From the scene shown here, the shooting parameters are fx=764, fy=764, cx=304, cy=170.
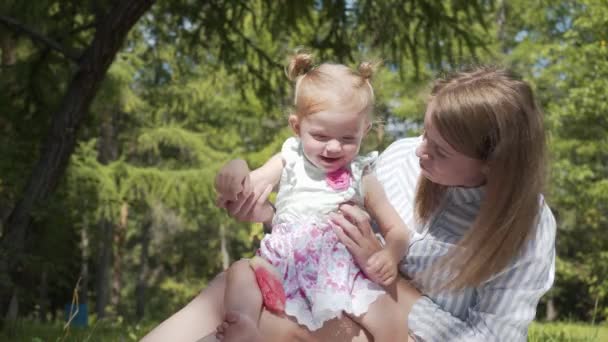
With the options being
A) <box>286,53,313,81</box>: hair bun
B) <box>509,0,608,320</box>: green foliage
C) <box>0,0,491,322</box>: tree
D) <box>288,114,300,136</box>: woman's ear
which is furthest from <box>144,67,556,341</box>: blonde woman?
<box>509,0,608,320</box>: green foliage

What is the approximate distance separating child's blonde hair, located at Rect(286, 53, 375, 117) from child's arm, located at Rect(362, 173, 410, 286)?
21 cm

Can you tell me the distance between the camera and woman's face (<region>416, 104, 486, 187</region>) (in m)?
1.96

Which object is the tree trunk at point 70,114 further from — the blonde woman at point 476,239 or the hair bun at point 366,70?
the blonde woman at point 476,239

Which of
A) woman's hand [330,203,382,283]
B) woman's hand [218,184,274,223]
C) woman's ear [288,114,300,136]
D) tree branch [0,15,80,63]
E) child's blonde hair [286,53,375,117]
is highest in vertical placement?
tree branch [0,15,80,63]

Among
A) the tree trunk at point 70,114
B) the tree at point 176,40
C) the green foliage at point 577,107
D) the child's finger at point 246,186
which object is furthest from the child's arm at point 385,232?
the green foliage at point 577,107

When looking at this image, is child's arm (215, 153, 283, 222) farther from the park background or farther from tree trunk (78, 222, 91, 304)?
tree trunk (78, 222, 91, 304)

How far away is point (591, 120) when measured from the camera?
13.5 metres

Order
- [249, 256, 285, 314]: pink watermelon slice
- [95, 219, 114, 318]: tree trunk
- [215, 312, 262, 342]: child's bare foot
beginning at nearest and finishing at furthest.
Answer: [215, 312, 262, 342]: child's bare foot → [249, 256, 285, 314]: pink watermelon slice → [95, 219, 114, 318]: tree trunk

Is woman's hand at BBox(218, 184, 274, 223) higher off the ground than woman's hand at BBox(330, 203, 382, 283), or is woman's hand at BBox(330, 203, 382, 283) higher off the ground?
woman's hand at BBox(218, 184, 274, 223)

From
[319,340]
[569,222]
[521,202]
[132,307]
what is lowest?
[132,307]

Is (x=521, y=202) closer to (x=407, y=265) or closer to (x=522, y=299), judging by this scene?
(x=522, y=299)

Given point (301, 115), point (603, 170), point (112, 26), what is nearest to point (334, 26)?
point (112, 26)

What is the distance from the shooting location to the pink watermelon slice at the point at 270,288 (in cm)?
188

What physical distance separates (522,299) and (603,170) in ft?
46.5
